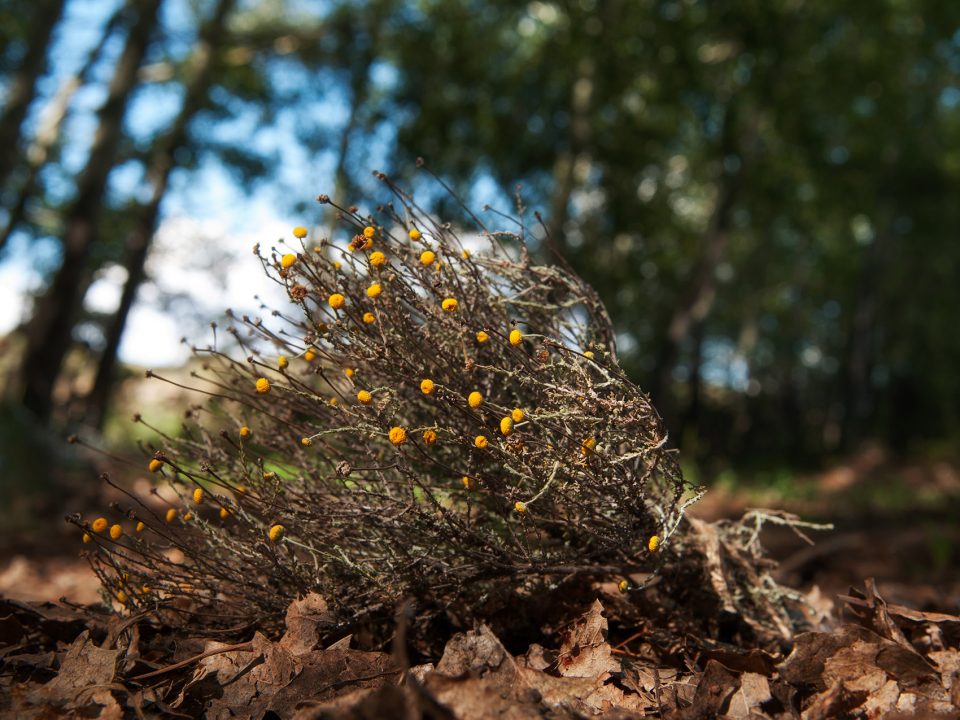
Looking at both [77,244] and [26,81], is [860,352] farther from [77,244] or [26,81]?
[26,81]

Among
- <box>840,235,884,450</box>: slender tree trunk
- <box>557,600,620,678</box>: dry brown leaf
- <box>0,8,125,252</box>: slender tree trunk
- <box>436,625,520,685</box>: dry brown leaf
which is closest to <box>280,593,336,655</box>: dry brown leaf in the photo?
<box>436,625,520,685</box>: dry brown leaf

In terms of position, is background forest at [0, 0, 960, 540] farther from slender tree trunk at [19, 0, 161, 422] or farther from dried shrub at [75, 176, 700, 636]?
dried shrub at [75, 176, 700, 636]

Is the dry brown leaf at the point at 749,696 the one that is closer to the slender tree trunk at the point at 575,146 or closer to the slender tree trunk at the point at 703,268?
the slender tree trunk at the point at 575,146

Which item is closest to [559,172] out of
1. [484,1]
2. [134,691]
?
[484,1]

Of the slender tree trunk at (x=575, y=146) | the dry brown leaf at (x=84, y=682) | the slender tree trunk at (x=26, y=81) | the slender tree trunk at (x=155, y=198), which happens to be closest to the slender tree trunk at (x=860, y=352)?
the slender tree trunk at (x=575, y=146)

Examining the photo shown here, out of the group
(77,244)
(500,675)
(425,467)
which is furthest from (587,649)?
(77,244)

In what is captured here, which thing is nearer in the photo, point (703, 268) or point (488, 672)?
point (488, 672)
